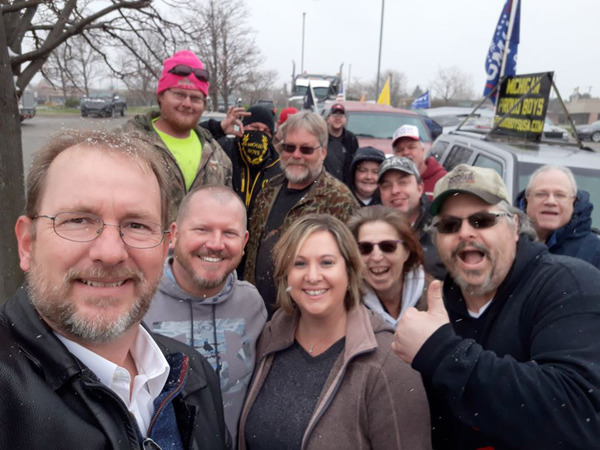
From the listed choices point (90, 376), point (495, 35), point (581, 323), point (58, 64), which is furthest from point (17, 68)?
point (495, 35)

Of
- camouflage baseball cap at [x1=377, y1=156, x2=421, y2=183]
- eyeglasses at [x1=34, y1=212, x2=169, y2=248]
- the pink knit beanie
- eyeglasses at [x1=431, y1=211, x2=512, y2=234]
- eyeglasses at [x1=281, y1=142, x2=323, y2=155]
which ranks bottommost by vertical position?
eyeglasses at [x1=431, y1=211, x2=512, y2=234]

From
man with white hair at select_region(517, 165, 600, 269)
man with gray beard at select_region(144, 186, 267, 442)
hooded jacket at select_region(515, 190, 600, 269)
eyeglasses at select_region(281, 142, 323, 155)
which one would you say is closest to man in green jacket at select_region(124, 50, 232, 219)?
eyeglasses at select_region(281, 142, 323, 155)

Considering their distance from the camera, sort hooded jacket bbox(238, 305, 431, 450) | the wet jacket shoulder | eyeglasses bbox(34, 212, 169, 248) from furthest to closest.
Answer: hooded jacket bbox(238, 305, 431, 450) < the wet jacket shoulder < eyeglasses bbox(34, 212, 169, 248)

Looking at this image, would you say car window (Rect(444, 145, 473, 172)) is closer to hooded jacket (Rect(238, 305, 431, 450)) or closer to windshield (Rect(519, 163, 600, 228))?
windshield (Rect(519, 163, 600, 228))

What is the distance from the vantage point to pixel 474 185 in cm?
242

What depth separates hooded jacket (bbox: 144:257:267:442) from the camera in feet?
8.18

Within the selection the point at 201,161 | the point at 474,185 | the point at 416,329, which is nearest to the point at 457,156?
the point at 201,161

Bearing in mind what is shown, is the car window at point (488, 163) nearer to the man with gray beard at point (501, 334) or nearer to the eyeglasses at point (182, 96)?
the man with gray beard at point (501, 334)

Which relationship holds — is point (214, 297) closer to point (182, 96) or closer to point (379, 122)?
point (182, 96)

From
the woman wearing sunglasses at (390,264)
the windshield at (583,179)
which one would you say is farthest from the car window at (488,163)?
the woman wearing sunglasses at (390,264)

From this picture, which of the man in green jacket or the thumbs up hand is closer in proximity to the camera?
the thumbs up hand

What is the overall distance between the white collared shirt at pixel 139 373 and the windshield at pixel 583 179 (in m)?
4.04

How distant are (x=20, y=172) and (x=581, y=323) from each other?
420 centimetres

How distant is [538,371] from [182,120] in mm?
2955
